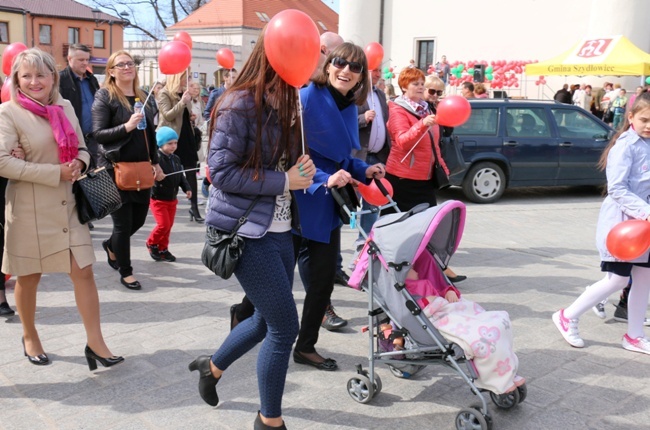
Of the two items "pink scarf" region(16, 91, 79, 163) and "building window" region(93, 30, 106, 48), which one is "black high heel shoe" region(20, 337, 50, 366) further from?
"building window" region(93, 30, 106, 48)

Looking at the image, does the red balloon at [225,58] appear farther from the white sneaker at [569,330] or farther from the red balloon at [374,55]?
the white sneaker at [569,330]

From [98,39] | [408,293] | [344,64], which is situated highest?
[98,39]

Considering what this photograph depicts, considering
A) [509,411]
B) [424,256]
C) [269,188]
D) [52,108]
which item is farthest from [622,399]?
[52,108]

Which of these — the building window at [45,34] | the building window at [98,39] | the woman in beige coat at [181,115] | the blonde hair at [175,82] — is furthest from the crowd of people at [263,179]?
the building window at [98,39]

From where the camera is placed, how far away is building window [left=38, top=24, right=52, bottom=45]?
54075 mm

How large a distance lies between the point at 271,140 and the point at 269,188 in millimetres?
224

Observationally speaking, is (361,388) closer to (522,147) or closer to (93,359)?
(93,359)

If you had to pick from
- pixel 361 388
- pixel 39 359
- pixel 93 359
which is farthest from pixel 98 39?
pixel 361 388

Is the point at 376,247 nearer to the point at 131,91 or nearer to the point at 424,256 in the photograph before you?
the point at 424,256

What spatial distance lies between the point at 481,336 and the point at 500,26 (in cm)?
2825

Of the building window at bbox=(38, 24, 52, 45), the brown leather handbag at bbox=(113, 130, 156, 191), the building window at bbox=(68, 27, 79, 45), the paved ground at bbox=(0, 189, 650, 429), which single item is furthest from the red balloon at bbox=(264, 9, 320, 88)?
the building window at bbox=(68, 27, 79, 45)

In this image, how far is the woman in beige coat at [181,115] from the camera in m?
7.83

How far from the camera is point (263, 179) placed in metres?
2.92

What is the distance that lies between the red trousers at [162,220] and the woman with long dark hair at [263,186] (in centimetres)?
368
